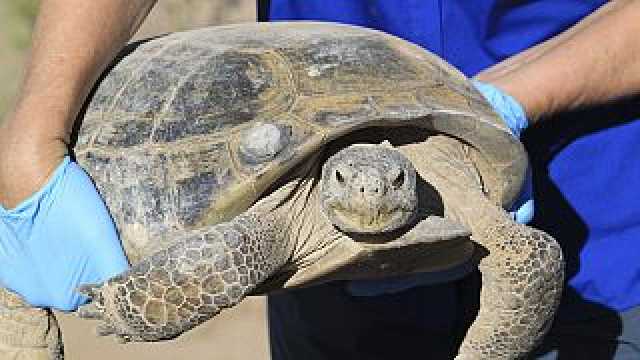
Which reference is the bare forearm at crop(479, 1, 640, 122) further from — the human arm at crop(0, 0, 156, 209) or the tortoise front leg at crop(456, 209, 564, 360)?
the human arm at crop(0, 0, 156, 209)

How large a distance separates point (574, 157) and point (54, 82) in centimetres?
91

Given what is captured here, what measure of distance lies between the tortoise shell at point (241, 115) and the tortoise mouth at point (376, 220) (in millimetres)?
108

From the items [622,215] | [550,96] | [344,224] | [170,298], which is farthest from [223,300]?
[622,215]

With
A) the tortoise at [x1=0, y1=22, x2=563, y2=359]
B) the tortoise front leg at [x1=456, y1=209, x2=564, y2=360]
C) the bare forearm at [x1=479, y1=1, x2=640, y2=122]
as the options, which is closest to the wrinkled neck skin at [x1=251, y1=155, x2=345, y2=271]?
the tortoise at [x1=0, y1=22, x2=563, y2=359]

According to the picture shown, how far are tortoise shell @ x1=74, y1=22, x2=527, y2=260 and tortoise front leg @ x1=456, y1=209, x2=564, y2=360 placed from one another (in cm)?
11

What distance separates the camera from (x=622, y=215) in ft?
8.21

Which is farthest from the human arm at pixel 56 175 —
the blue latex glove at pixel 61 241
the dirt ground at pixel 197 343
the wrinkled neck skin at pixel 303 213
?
the dirt ground at pixel 197 343

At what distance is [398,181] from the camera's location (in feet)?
6.50

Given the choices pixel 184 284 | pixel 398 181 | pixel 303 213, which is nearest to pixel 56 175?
pixel 184 284

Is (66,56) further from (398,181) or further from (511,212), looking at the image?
(511,212)

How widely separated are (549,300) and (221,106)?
1.87 ft

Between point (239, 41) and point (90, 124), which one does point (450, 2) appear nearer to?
point (239, 41)

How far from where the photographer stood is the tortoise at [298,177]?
1.97 metres

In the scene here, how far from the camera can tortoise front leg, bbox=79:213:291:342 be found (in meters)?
1.94
